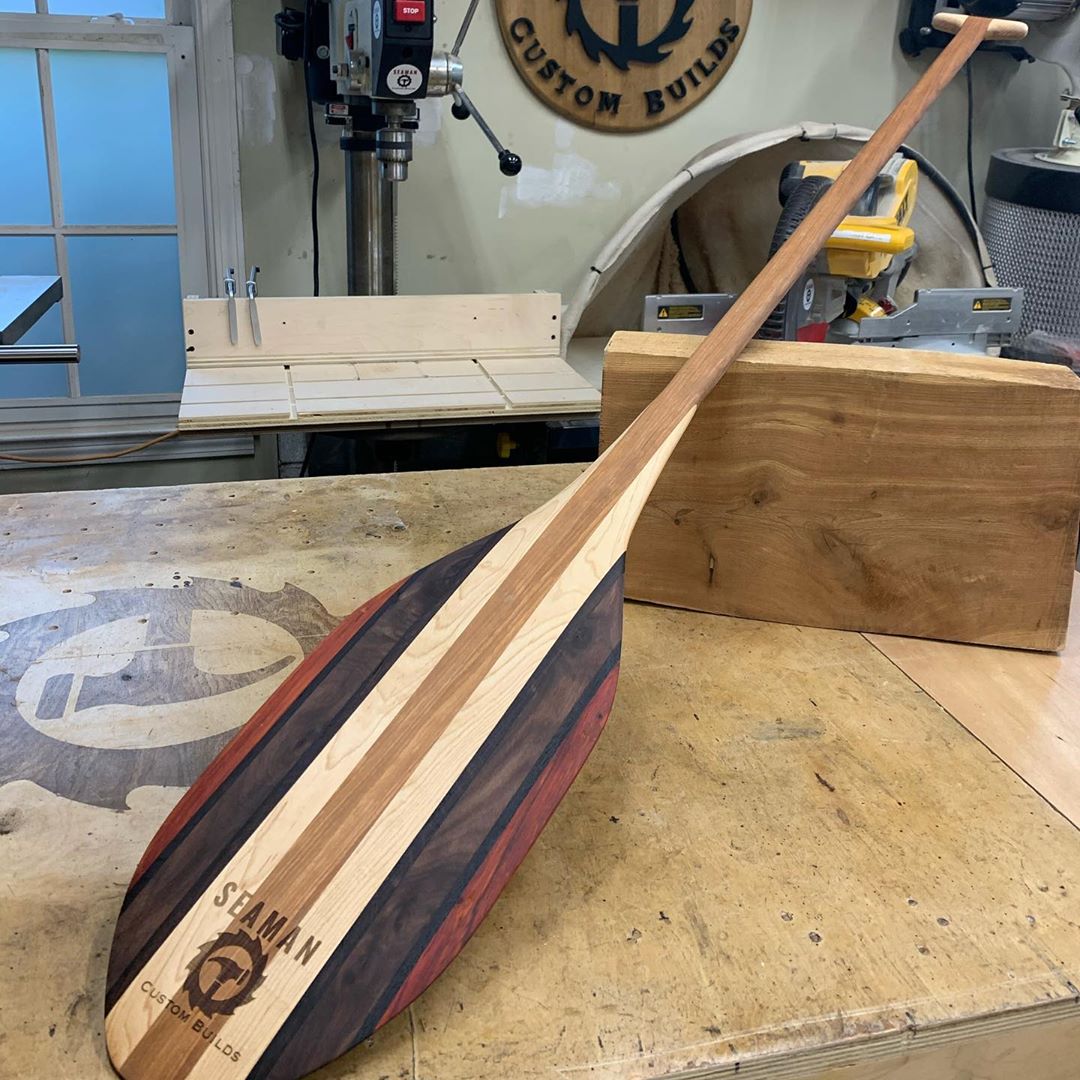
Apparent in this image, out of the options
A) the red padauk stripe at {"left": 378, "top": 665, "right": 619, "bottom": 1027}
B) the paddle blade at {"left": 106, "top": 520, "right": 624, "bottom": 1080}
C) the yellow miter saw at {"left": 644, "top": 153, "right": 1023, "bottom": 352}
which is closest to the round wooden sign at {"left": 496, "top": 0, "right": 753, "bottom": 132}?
the yellow miter saw at {"left": 644, "top": 153, "right": 1023, "bottom": 352}

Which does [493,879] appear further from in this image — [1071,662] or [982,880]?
[1071,662]

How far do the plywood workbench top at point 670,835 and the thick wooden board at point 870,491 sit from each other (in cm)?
5

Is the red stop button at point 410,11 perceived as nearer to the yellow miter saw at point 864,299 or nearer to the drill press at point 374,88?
the drill press at point 374,88

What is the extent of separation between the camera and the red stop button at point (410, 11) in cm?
163

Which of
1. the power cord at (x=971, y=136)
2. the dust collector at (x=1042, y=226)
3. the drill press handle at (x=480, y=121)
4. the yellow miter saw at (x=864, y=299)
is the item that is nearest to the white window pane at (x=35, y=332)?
the drill press handle at (x=480, y=121)

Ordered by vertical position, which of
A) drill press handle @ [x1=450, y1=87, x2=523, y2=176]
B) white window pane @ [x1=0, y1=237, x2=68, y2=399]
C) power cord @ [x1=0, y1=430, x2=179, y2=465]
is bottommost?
power cord @ [x1=0, y1=430, x2=179, y2=465]

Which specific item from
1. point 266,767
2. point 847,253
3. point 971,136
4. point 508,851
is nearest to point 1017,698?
point 508,851

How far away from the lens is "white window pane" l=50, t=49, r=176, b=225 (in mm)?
2322

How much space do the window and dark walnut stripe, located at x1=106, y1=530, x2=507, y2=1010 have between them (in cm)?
181

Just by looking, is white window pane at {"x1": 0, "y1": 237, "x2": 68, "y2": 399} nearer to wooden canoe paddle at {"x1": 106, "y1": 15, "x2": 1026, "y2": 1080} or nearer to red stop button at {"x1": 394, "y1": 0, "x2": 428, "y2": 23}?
red stop button at {"x1": 394, "y1": 0, "x2": 428, "y2": 23}

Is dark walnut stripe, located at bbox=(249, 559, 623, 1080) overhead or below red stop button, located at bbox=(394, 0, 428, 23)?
below

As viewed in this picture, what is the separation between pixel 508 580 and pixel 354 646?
142 millimetres

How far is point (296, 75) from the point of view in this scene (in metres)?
2.31

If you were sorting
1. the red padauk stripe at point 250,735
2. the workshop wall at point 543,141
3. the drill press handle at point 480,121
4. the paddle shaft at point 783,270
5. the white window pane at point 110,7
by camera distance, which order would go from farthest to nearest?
the workshop wall at point 543,141 → the white window pane at point 110,7 → the drill press handle at point 480,121 → the paddle shaft at point 783,270 → the red padauk stripe at point 250,735
